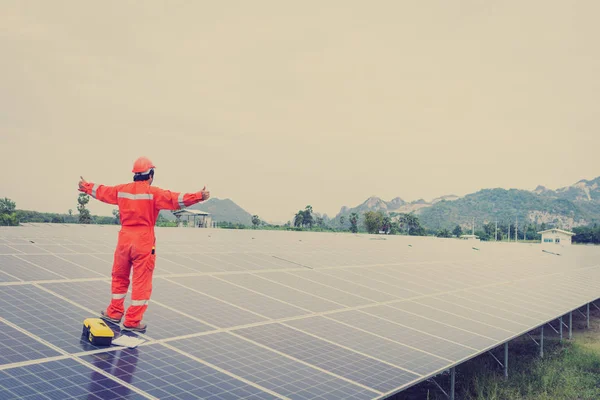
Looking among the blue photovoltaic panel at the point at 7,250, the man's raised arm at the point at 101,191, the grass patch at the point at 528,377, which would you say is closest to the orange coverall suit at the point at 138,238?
the man's raised arm at the point at 101,191

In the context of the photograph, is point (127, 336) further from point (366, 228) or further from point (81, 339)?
point (366, 228)

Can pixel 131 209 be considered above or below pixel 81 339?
above

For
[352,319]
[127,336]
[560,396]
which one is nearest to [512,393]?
[560,396]

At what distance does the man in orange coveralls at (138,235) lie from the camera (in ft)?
25.9

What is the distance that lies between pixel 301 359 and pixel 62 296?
4505 millimetres

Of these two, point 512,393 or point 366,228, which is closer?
point 512,393

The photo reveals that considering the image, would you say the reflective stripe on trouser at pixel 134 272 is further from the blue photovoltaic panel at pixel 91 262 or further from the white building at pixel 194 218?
the white building at pixel 194 218

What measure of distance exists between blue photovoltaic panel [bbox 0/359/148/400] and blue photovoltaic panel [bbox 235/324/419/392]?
119 inches

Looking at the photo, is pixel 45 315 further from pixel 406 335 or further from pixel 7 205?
pixel 7 205

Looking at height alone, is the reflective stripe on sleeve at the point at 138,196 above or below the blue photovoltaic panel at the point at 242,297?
above

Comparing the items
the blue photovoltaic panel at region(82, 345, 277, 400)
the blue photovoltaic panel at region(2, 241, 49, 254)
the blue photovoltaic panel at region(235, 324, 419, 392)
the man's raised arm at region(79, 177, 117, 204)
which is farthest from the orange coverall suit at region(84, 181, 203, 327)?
the blue photovoltaic panel at region(2, 241, 49, 254)

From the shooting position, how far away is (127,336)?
7.33 m

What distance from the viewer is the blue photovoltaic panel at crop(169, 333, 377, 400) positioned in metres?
6.85

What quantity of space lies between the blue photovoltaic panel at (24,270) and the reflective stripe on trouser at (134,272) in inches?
102
